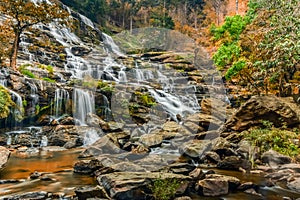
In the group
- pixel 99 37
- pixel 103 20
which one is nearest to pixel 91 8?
pixel 103 20

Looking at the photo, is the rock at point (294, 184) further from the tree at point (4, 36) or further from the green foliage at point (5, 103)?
the tree at point (4, 36)

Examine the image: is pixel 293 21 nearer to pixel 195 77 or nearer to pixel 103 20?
pixel 195 77

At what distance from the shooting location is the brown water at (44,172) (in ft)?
24.3

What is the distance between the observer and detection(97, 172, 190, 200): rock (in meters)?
6.30

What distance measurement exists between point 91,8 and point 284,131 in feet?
109

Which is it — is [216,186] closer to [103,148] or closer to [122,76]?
[103,148]

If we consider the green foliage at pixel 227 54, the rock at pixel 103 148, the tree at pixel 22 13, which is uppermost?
the tree at pixel 22 13

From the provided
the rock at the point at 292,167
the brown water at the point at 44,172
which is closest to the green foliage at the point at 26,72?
the brown water at the point at 44,172

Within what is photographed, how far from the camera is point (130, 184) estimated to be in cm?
646

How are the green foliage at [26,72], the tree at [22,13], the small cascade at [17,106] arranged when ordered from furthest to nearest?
the green foliage at [26,72], the tree at [22,13], the small cascade at [17,106]

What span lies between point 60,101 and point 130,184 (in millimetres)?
11914

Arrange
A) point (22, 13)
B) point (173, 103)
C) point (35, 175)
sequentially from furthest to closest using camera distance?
point (173, 103), point (22, 13), point (35, 175)

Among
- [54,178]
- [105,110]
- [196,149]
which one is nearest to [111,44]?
[105,110]

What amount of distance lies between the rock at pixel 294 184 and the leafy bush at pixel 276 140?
8.66 feet
